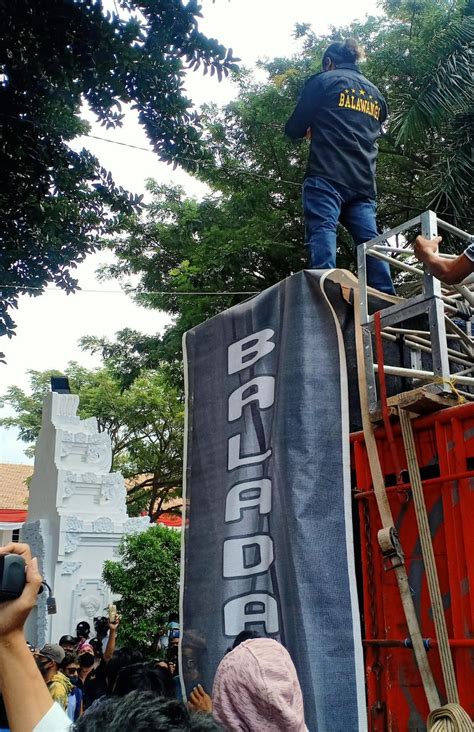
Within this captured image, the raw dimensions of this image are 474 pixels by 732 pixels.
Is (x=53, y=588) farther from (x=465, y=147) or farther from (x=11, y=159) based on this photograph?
(x=465, y=147)

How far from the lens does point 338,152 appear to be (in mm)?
4664

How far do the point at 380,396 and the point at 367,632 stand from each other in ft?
3.07

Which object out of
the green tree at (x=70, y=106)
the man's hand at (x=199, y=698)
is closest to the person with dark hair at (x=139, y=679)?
the man's hand at (x=199, y=698)

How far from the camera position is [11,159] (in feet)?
23.9

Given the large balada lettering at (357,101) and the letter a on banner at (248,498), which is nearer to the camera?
the letter a on banner at (248,498)

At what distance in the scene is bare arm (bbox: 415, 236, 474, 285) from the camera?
2768 millimetres

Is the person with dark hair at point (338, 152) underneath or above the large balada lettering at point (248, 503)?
above

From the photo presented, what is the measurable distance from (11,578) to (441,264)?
2.08 m

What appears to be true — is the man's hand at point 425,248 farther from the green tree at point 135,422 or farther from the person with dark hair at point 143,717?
the green tree at point 135,422

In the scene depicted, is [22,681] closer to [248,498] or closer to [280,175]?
[248,498]

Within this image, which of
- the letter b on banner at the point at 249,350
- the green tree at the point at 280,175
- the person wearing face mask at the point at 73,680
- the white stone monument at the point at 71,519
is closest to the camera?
the letter b on banner at the point at 249,350

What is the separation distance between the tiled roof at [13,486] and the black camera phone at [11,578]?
28.1 meters

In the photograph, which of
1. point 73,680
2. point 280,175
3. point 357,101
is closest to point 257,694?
point 357,101

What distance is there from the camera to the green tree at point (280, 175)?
36.5 feet
